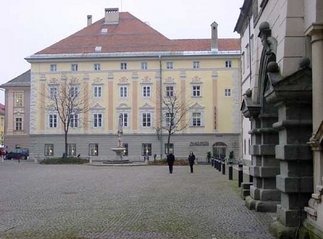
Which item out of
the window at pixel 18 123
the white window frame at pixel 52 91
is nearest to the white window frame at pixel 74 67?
the white window frame at pixel 52 91

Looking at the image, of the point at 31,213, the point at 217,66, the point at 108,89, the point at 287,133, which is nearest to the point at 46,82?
the point at 108,89

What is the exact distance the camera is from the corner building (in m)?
73.8

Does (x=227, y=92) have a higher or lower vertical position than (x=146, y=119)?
higher

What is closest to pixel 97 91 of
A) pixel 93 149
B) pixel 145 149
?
pixel 93 149

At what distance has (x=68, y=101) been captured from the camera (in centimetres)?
7319

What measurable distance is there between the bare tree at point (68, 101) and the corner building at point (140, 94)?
1.31ft

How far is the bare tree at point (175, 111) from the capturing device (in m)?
73.9

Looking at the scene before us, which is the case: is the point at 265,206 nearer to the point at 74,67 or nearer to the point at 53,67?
the point at 74,67

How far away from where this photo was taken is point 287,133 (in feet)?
33.0

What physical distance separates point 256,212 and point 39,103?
217 feet

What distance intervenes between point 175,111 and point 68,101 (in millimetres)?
14689

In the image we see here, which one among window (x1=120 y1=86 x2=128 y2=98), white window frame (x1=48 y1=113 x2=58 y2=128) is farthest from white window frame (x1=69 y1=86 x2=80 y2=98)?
window (x1=120 y1=86 x2=128 y2=98)

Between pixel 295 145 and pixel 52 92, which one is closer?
pixel 295 145

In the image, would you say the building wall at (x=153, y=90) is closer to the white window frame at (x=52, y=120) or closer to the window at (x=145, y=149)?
the white window frame at (x=52, y=120)
